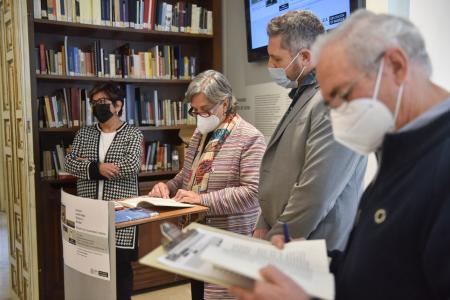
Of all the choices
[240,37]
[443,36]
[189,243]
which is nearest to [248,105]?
[240,37]

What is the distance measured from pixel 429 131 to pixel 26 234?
259 cm

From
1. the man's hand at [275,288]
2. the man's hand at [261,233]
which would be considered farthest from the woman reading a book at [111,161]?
the man's hand at [275,288]

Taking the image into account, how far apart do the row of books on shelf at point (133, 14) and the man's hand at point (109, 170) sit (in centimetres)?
120

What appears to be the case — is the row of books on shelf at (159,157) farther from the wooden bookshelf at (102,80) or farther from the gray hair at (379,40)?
the gray hair at (379,40)

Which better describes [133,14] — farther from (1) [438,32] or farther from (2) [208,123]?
(1) [438,32]

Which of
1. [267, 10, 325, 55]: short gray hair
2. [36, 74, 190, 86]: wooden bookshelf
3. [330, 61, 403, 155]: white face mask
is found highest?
[36, 74, 190, 86]: wooden bookshelf

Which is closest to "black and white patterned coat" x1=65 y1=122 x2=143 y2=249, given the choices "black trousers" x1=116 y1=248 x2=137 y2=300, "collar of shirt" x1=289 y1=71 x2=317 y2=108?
"black trousers" x1=116 y1=248 x2=137 y2=300

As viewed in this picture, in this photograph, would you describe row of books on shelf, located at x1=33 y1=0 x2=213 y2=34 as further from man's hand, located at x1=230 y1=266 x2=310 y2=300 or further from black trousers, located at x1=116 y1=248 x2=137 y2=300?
man's hand, located at x1=230 y1=266 x2=310 y2=300

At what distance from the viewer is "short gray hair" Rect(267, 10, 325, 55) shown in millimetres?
1562

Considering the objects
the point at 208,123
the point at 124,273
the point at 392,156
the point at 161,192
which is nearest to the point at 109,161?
the point at 161,192

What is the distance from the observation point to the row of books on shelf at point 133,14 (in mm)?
3016

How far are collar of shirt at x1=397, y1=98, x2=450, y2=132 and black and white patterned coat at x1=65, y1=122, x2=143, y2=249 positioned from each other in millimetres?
1981

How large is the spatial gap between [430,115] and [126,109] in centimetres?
288

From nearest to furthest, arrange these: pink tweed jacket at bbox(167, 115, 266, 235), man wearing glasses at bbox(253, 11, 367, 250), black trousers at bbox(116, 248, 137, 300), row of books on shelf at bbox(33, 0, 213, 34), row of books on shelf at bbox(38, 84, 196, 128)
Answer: man wearing glasses at bbox(253, 11, 367, 250) < pink tweed jacket at bbox(167, 115, 266, 235) < black trousers at bbox(116, 248, 137, 300) < row of books on shelf at bbox(33, 0, 213, 34) < row of books on shelf at bbox(38, 84, 196, 128)
